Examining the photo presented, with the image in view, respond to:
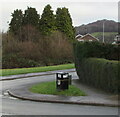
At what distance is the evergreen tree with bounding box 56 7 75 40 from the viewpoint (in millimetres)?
53806

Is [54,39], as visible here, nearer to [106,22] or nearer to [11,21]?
[11,21]

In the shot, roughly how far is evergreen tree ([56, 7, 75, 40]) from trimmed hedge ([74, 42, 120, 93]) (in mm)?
33526

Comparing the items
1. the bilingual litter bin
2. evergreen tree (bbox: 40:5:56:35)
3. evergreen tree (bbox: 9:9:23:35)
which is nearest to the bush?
the bilingual litter bin

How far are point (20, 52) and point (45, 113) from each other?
2979 cm

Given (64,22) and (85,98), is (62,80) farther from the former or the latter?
(64,22)

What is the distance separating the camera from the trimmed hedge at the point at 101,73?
1351cm

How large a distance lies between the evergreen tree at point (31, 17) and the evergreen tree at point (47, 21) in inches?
40.2

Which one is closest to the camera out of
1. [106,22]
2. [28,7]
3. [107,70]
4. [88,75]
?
[107,70]

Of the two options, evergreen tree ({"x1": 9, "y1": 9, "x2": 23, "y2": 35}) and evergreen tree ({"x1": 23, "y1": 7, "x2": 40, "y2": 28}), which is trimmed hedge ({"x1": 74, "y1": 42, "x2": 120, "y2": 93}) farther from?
evergreen tree ({"x1": 9, "y1": 9, "x2": 23, "y2": 35})

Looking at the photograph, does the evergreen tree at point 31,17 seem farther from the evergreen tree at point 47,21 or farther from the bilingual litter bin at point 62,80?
the bilingual litter bin at point 62,80

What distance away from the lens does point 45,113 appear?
9789 millimetres

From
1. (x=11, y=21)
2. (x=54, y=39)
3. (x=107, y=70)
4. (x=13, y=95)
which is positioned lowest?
(x=13, y=95)

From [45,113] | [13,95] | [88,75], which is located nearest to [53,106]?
[45,113]

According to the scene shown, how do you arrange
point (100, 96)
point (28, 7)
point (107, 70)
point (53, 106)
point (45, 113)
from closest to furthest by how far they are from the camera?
point (45, 113)
point (53, 106)
point (100, 96)
point (107, 70)
point (28, 7)
